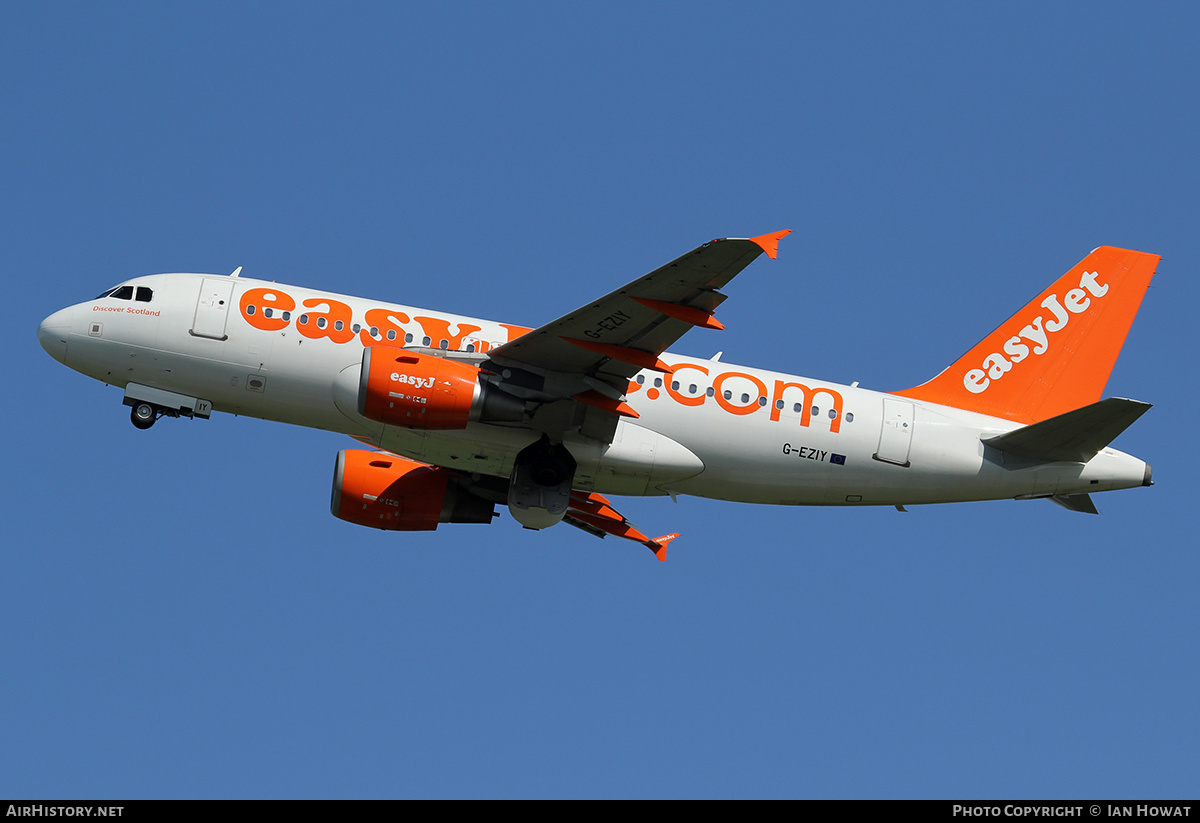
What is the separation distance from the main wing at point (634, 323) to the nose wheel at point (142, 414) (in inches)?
343

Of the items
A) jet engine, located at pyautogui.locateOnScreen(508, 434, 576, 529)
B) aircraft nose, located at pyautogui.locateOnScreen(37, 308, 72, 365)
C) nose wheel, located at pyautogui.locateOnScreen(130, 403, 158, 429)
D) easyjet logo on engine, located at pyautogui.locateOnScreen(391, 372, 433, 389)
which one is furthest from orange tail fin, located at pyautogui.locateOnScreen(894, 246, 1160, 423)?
aircraft nose, located at pyautogui.locateOnScreen(37, 308, 72, 365)

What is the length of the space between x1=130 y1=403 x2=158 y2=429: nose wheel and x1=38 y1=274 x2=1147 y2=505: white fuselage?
596mm

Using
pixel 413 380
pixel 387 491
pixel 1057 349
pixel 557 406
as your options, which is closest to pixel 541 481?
pixel 557 406

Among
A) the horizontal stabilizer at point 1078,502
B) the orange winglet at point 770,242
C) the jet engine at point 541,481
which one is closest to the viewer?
the orange winglet at point 770,242

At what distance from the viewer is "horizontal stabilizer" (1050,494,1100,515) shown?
3322cm

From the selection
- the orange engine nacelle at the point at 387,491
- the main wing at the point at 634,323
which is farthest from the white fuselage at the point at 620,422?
the orange engine nacelle at the point at 387,491

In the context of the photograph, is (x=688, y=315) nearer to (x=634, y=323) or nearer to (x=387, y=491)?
(x=634, y=323)

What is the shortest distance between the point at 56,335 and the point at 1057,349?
2702cm

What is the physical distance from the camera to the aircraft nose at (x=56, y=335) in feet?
102

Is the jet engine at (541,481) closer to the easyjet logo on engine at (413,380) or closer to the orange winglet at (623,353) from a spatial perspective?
the orange winglet at (623,353)

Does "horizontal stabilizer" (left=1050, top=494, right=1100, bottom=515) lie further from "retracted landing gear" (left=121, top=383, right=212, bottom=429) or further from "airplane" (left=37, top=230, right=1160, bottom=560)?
"retracted landing gear" (left=121, top=383, right=212, bottom=429)
